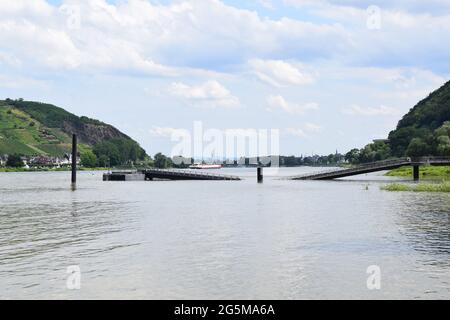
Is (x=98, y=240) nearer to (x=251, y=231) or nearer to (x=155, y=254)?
(x=155, y=254)

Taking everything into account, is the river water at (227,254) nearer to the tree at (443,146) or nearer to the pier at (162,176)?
the pier at (162,176)

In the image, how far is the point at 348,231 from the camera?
44.3 metres

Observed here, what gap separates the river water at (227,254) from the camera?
81.7 ft

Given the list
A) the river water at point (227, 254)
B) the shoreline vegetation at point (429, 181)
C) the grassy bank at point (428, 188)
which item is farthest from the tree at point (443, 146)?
the river water at point (227, 254)

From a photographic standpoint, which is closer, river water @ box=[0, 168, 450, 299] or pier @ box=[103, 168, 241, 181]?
river water @ box=[0, 168, 450, 299]

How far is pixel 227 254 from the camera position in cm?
3369

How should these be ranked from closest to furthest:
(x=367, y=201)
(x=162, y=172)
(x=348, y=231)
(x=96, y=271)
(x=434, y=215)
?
(x=96, y=271) < (x=348, y=231) < (x=434, y=215) < (x=367, y=201) < (x=162, y=172)

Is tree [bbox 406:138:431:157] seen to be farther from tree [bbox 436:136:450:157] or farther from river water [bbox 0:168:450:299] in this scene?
river water [bbox 0:168:450:299]

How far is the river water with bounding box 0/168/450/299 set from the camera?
24.9 metres

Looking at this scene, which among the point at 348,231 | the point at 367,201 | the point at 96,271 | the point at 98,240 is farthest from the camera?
the point at 367,201

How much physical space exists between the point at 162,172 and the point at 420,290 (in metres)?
141

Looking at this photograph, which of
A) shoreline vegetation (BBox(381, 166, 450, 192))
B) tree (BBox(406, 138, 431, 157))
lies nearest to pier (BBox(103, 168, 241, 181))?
shoreline vegetation (BBox(381, 166, 450, 192))

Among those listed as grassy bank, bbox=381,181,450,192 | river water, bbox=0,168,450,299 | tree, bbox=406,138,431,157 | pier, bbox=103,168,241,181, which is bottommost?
river water, bbox=0,168,450,299
